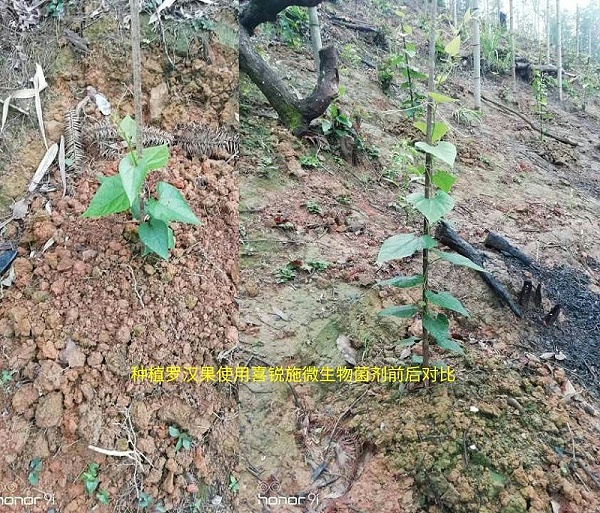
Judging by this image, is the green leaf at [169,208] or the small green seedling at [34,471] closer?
the small green seedling at [34,471]

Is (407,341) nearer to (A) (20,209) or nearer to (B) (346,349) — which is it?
(B) (346,349)

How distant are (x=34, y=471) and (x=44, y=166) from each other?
4.44ft

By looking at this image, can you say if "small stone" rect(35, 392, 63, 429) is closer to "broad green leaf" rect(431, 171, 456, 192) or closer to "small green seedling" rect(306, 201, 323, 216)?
"broad green leaf" rect(431, 171, 456, 192)

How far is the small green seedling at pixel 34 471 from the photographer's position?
1.65m

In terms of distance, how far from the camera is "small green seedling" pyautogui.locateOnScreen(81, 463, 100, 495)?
1.66 m

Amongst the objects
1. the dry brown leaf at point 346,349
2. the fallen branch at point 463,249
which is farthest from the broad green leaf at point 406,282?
the fallen branch at point 463,249

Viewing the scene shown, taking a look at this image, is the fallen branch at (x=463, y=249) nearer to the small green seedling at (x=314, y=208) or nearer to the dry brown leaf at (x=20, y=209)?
the small green seedling at (x=314, y=208)

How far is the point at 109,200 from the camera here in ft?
5.62

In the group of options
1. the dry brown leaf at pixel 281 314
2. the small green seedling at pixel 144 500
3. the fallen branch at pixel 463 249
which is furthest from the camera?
the fallen branch at pixel 463 249

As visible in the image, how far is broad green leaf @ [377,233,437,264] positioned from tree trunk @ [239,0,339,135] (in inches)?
87.1

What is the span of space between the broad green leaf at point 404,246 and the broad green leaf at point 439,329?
1.02ft

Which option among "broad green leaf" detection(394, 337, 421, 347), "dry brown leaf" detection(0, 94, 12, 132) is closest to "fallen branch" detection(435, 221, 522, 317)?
"broad green leaf" detection(394, 337, 421, 347)

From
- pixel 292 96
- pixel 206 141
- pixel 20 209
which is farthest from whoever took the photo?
pixel 292 96

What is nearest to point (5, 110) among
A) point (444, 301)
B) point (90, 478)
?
point (90, 478)
